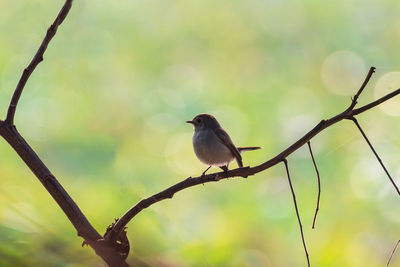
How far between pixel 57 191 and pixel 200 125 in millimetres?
2208

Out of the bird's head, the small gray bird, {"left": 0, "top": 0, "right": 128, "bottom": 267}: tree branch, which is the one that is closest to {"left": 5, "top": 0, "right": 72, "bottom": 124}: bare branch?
{"left": 0, "top": 0, "right": 128, "bottom": 267}: tree branch

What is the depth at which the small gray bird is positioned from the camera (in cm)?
311

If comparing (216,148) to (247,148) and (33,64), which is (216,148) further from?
(33,64)

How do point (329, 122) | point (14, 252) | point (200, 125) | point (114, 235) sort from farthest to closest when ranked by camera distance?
point (200, 125) → point (114, 235) → point (329, 122) → point (14, 252)

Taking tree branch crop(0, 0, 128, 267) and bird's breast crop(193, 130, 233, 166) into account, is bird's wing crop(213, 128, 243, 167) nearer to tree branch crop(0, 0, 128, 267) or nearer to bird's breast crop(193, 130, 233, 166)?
bird's breast crop(193, 130, 233, 166)

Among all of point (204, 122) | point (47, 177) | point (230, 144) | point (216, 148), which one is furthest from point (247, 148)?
point (47, 177)

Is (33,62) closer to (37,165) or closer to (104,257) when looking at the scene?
(37,165)

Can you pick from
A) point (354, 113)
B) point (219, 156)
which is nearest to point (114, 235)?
point (354, 113)

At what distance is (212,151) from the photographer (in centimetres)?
311

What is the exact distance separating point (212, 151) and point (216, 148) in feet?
0.14

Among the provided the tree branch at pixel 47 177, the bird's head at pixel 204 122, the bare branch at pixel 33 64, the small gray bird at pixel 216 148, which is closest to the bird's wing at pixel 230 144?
the small gray bird at pixel 216 148

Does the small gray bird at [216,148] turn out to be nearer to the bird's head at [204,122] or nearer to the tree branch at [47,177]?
the bird's head at [204,122]

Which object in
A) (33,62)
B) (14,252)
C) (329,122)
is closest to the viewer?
(14,252)

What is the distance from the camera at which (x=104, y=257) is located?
4.09 ft
